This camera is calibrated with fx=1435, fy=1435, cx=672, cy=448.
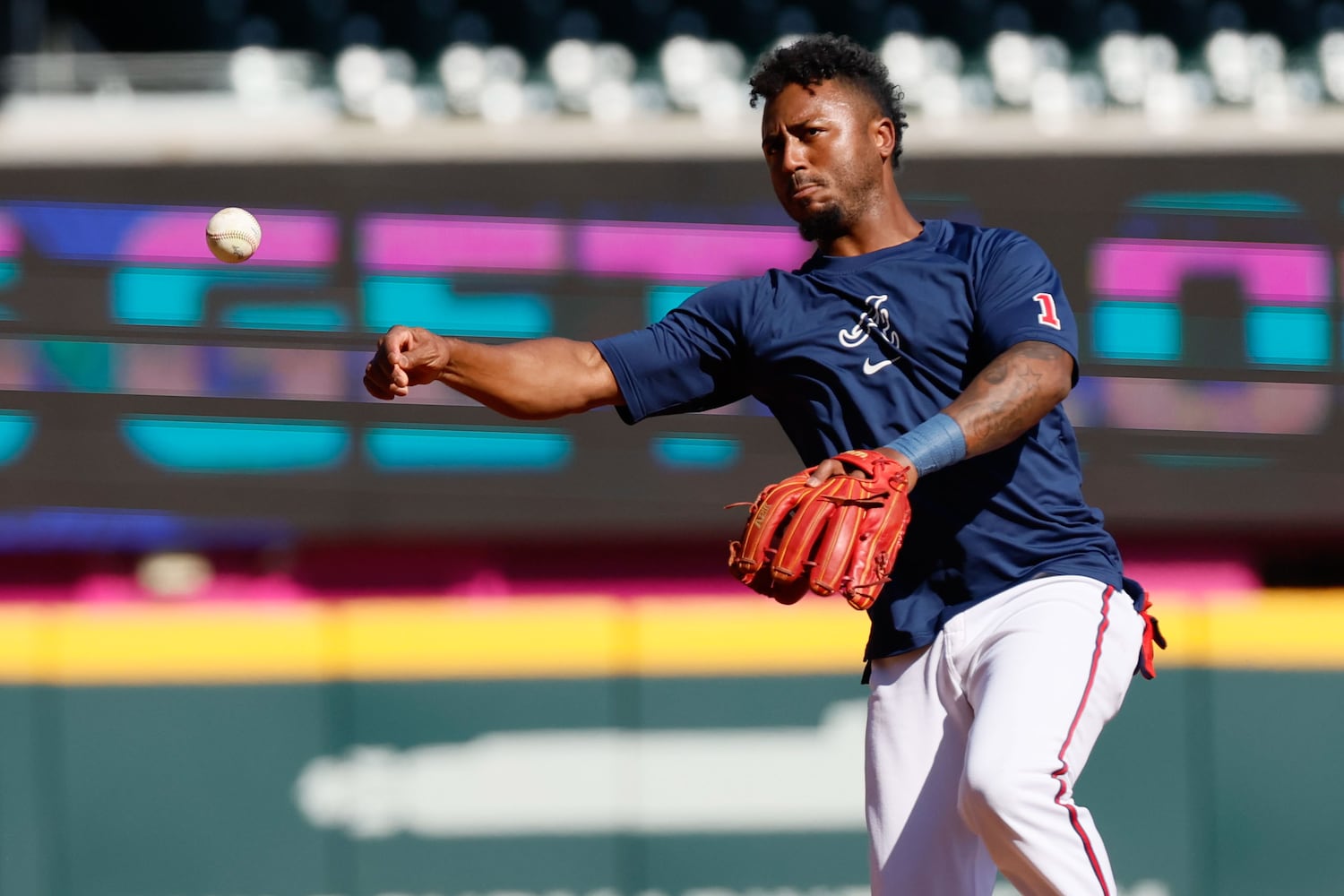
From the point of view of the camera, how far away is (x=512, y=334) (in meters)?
4.68

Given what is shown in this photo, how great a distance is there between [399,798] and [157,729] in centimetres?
71

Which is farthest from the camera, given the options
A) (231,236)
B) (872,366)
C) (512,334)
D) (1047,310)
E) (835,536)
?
(512,334)

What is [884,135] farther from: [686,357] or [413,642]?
[413,642]

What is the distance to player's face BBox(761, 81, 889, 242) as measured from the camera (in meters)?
2.30

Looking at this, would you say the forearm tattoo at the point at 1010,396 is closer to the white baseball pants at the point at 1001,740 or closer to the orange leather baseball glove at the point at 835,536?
the orange leather baseball glove at the point at 835,536

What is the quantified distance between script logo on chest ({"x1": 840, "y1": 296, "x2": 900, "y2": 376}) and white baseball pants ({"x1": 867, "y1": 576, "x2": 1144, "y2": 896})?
0.40 metres

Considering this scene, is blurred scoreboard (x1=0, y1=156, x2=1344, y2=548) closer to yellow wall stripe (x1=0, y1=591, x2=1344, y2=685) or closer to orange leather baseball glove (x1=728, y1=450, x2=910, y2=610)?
yellow wall stripe (x1=0, y1=591, x2=1344, y2=685)

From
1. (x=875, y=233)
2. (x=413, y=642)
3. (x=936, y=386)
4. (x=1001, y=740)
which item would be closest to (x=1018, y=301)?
(x=936, y=386)

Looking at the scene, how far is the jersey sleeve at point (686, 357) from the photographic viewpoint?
2381 millimetres

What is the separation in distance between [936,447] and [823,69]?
74 cm

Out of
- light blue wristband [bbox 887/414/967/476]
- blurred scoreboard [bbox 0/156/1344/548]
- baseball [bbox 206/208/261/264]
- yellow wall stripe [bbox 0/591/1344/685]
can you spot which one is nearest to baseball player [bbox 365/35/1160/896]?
light blue wristband [bbox 887/414/967/476]

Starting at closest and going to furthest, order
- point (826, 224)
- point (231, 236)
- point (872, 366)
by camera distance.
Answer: point (872, 366) → point (826, 224) → point (231, 236)

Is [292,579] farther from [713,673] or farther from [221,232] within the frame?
[221,232]

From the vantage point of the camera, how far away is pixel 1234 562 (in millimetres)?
4422
